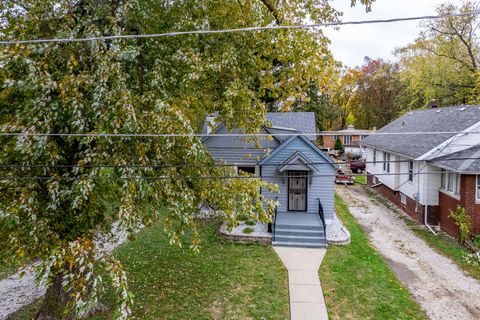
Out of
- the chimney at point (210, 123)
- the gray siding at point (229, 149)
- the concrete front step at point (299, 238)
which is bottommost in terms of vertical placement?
the concrete front step at point (299, 238)

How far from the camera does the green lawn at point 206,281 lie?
770cm

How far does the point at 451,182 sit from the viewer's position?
43.5ft

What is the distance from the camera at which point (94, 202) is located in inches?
237

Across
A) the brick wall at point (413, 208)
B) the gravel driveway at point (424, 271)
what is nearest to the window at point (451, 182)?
the brick wall at point (413, 208)

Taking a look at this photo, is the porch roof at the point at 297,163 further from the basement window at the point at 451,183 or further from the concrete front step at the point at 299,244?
the basement window at the point at 451,183

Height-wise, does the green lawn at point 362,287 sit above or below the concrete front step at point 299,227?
below

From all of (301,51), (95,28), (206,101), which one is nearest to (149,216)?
(206,101)

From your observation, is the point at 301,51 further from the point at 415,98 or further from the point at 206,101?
the point at 415,98

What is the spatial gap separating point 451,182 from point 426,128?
5.75m

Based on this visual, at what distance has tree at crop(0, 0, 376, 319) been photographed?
5300mm

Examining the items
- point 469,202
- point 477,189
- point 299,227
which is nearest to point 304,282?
point 299,227

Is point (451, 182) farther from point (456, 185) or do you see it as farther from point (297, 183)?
point (297, 183)

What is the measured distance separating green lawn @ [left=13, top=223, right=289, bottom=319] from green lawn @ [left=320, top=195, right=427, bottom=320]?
1.28 meters

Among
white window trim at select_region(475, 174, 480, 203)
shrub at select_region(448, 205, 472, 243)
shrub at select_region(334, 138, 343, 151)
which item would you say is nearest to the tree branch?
white window trim at select_region(475, 174, 480, 203)
